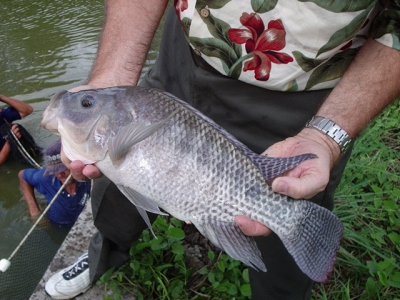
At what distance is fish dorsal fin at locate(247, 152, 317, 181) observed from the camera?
162cm

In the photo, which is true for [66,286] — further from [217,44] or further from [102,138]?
[217,44]

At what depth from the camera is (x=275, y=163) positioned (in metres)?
1.70

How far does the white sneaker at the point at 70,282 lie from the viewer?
9.11 ft

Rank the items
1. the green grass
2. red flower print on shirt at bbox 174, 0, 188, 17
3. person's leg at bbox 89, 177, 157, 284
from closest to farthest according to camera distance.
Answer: red flower print on shirt at bbox 174, 0, 188, 17
person's leg at bbox 89, 177, 157, 284
the green grass

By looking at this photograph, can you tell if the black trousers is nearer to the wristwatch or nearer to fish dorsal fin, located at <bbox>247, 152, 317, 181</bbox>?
the wristwatch

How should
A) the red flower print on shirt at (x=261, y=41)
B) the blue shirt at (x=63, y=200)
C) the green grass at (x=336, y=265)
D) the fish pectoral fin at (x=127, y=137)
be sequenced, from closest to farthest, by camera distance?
the fish pectoral fin at (x=127, y=137) < the red flower print on shirt at (x=261, y=41) < the green grass at (x=336, y=265) < the blue shirt at (x=63, y=200)

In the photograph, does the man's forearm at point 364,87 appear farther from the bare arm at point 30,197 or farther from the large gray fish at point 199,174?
the bare arm at point 30,197

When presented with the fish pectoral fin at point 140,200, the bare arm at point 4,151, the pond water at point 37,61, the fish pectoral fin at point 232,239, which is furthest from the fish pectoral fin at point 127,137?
the bare arm at point 4,151

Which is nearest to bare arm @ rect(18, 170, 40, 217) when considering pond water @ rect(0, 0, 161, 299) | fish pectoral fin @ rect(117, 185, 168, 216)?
pond water @ rect(0, 0, 161, 299)

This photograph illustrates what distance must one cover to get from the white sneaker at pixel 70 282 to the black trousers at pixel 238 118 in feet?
1.58

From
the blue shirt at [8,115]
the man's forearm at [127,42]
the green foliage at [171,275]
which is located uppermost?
the man's forearm at [127,42]

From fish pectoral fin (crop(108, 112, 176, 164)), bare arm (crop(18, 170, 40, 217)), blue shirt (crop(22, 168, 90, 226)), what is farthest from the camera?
bare arm (crop(18, 170, 40, 217))

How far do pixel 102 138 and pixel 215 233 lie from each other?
0.64 metres

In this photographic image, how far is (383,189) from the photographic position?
316cm
